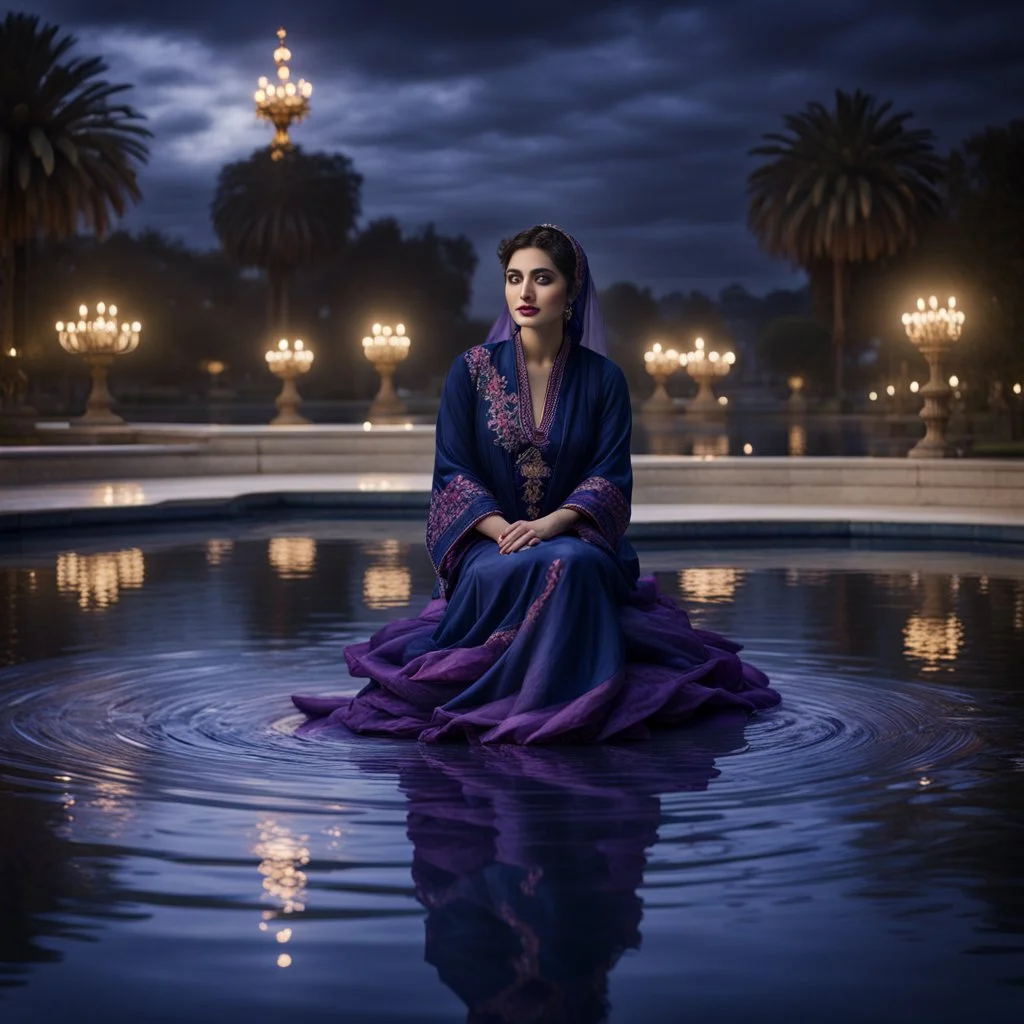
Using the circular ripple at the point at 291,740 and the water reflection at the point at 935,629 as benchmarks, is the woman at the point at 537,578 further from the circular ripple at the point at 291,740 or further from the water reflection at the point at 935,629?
the water reflection at the point at 935,629

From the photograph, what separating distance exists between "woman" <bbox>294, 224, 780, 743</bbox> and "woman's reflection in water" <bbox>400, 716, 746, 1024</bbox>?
17cm

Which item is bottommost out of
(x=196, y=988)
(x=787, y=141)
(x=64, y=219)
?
(x=196, y=988)

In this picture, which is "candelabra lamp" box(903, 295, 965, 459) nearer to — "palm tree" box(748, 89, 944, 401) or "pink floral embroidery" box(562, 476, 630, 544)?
"pink floral embroidery" box(562, 476, 630, 544)

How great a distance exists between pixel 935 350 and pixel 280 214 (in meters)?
43.5

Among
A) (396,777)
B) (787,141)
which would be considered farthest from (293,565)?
(787,141)

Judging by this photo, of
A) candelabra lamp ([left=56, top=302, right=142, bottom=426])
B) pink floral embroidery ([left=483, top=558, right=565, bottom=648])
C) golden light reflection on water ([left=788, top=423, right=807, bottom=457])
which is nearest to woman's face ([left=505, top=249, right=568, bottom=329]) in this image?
pink floral embroidery ([left=483, top=558, right=565, bottom=648])

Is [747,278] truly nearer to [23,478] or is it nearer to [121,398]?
[121,398]

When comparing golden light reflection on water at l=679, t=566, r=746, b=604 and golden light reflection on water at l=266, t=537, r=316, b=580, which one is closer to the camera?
golden light reflection on water at l=679, t=566, r=746, b=604

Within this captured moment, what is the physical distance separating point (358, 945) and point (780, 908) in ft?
3.01

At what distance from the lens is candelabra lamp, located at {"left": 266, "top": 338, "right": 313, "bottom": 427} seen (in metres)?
26.9

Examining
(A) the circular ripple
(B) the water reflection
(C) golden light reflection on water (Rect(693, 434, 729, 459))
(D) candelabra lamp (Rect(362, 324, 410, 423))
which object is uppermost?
(D) candelabra lamp (Rect(362, 324, 410, 423))

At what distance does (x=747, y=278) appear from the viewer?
87.1m

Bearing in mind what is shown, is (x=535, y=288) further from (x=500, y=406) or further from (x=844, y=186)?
(x=844, y=186)

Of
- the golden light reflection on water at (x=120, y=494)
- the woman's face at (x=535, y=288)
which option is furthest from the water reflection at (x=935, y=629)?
the golden light reflection on water at (x=120, y=494)
